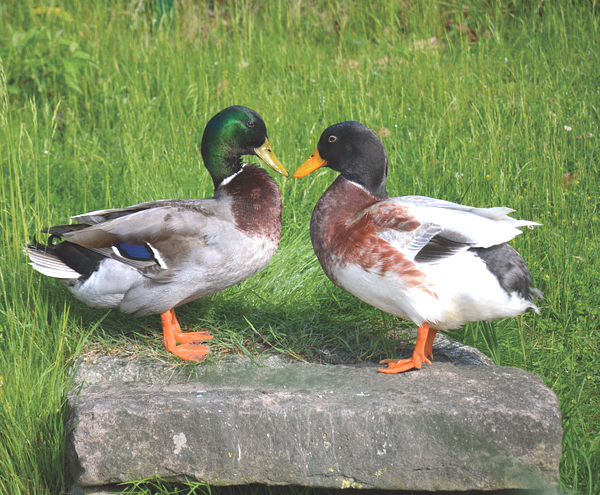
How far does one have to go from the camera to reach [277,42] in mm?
6375

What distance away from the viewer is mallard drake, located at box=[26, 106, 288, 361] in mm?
3258

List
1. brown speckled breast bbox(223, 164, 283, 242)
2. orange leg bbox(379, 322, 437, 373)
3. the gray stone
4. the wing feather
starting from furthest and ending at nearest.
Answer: brown speckled breast bbox(223, 164, 283, 242) → orange leg bbox(379, 322, 437, 373) → the wing feather → the gray stone

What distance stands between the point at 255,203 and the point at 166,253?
47cm

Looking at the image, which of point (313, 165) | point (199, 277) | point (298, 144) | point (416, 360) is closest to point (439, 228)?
point (416, 360)

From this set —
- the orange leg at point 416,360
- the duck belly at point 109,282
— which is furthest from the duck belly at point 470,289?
the duck belly at point 109,282

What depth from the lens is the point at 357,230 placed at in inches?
121

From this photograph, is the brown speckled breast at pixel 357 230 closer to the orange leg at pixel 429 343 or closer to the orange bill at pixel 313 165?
the orange bill at pixel 313 165

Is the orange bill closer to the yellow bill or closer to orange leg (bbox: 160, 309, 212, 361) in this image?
the yellow bill

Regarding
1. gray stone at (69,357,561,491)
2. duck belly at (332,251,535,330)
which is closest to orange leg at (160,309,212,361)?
gray stone at (69,357,561,491)

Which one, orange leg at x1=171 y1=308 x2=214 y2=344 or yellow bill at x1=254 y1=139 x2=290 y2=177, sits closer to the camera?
orange leg at x1=171 y1=308 x2=214 y2=344

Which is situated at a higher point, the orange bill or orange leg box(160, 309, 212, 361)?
the orange bill

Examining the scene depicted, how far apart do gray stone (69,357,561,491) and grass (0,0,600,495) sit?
18 centimetres

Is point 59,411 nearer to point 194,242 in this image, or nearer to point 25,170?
point 194,242

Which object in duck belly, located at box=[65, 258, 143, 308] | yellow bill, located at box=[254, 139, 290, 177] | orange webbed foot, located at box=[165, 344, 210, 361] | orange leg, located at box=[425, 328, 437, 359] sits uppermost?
yellow bill, located at box=[254, 139, 290, 177]
